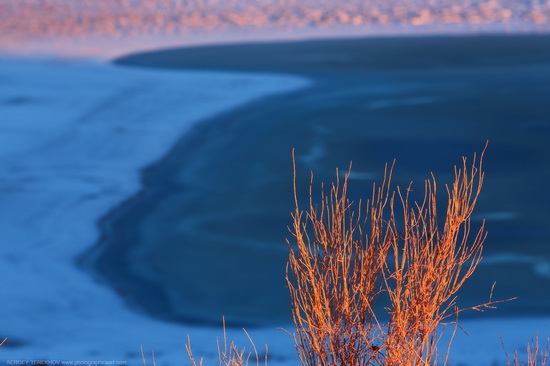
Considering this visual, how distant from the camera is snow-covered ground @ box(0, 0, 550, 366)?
767 centimetres

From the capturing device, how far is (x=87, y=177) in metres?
11.8

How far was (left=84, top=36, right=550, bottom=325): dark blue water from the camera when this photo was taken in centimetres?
888

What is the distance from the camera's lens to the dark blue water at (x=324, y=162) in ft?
29.1

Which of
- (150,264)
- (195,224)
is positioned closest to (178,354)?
(150,264)

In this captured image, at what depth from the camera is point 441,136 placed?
12875mm

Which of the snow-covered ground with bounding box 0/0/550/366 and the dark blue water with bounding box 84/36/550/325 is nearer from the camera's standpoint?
the snow-covered ground with bounding box 0/0/550/366

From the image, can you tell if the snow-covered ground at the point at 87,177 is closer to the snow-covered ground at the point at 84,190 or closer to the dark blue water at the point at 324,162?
the snow-covered ground at the point at 84,190

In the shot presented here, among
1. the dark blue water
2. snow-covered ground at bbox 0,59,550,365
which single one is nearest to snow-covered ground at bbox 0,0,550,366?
snow-covered ground at bbox 0,59,550,365

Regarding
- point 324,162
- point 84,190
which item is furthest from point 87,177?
point 324,162

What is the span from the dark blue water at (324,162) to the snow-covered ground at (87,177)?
0.33 metres

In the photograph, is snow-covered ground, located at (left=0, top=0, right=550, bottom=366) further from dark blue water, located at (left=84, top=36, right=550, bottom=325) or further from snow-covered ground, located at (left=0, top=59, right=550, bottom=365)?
dark blue water, located at (left=84, top=36, right=550, bottom=325)

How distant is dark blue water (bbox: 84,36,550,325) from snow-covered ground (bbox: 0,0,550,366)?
33 cm

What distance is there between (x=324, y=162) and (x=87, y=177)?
2.99 m

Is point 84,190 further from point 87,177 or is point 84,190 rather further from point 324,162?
point 324,162
